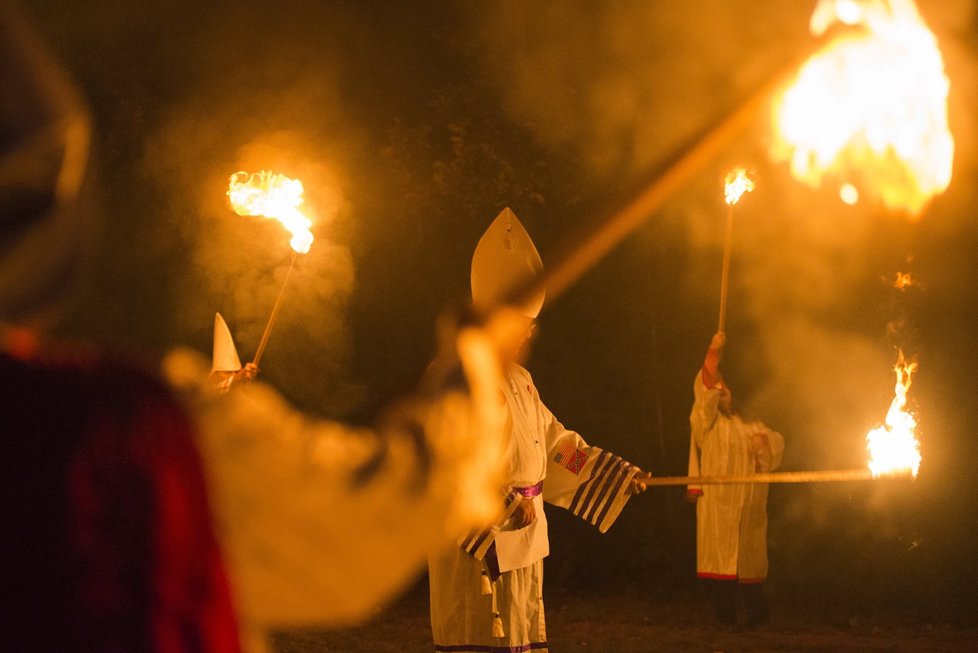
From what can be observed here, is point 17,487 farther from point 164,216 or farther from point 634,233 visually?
point 164,216

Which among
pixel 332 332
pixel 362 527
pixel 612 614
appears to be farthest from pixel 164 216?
pixel 362 527

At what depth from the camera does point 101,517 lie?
3.76 feet

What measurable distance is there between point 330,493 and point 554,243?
7.91 meters

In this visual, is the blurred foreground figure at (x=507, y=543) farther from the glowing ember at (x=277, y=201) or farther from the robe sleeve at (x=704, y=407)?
the robe sleeve at (x=704, y=407)

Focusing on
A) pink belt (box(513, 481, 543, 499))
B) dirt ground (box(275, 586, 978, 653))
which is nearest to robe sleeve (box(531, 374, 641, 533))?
pink belt (box(513, 481, 543, 499))

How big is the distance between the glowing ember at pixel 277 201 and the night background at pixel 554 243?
3541 mm

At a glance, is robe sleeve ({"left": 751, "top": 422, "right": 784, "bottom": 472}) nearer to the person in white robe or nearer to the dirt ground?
the dirt ground

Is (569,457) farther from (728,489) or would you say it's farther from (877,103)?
(728,489)

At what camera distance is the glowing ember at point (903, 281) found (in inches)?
337

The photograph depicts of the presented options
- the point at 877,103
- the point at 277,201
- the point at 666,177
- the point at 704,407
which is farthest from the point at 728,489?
the point at 666,177

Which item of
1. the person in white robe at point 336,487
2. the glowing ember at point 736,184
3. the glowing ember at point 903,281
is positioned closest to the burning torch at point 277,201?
the glowing ember at point 736,184

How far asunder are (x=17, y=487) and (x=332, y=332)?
32.0 feet

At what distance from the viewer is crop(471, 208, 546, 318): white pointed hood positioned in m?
4.88

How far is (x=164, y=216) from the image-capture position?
1082 cm
